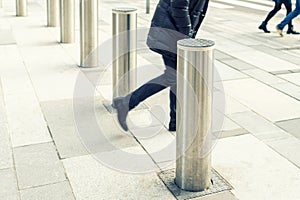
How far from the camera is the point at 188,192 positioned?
3.84 metres

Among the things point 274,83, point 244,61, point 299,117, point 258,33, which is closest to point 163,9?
point 299,117

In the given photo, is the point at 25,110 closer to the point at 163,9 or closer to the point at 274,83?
the point at 163,9

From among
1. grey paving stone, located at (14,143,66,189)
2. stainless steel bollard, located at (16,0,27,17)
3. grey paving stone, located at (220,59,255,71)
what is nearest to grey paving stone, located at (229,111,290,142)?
grey paving stone, located at (14,143,66,189)

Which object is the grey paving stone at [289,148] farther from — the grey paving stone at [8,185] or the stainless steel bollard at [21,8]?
the stainless steel bollard at [21,8]

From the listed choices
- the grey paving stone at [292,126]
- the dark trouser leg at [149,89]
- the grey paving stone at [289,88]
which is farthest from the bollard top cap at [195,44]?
the grey paving stone at [289,88]

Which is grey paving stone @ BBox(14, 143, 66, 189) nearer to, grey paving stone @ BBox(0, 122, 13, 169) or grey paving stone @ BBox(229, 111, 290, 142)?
grey paving stone @ BBox(0, 122, 13, 169)

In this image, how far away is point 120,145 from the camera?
471 centimetres

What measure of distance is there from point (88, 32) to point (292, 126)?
3.47 metres

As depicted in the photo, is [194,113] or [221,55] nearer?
[194,113]

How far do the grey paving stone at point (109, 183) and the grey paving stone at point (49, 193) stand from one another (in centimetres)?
6

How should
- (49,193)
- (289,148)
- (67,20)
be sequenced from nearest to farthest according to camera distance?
(49,193), (289,148), (67,20)

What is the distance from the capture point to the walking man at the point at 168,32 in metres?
4.42

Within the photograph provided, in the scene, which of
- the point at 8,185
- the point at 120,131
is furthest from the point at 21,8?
the point at 8,185

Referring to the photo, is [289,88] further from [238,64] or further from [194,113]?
[194,113]
